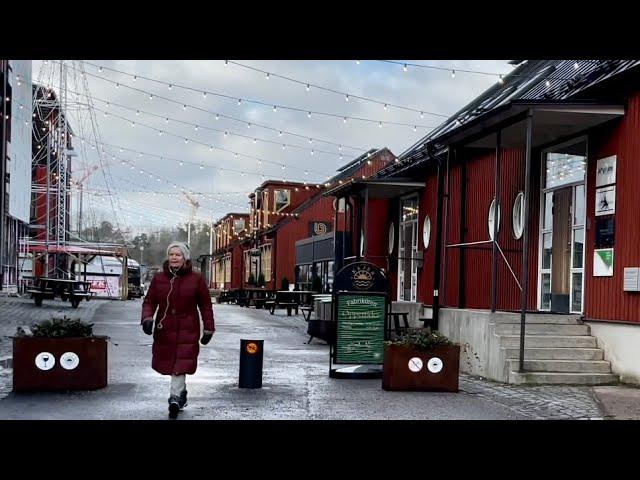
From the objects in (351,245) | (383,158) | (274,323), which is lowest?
(274,323)

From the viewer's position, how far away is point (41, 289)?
2458 cm

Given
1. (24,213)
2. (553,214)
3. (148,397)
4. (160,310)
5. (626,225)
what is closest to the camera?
(160,310)

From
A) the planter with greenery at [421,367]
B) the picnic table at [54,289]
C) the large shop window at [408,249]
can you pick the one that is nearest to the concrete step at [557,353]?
the planter with greenery at [421,367]

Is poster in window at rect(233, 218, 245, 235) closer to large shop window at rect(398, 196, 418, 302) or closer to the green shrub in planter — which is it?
large shop window at rect(398, 196, 418, 302)

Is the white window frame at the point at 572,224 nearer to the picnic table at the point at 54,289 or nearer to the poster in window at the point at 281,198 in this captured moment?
the picnic table at the point at 54,289

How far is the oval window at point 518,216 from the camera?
50.1 feet

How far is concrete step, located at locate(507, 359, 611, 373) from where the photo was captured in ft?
36.8

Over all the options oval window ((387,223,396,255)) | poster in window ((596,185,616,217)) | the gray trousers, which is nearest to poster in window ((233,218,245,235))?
oval window ((387,223,396,255))

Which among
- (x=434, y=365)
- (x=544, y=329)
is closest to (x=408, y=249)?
(x=544, y=329)

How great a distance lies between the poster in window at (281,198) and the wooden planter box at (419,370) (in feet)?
119
